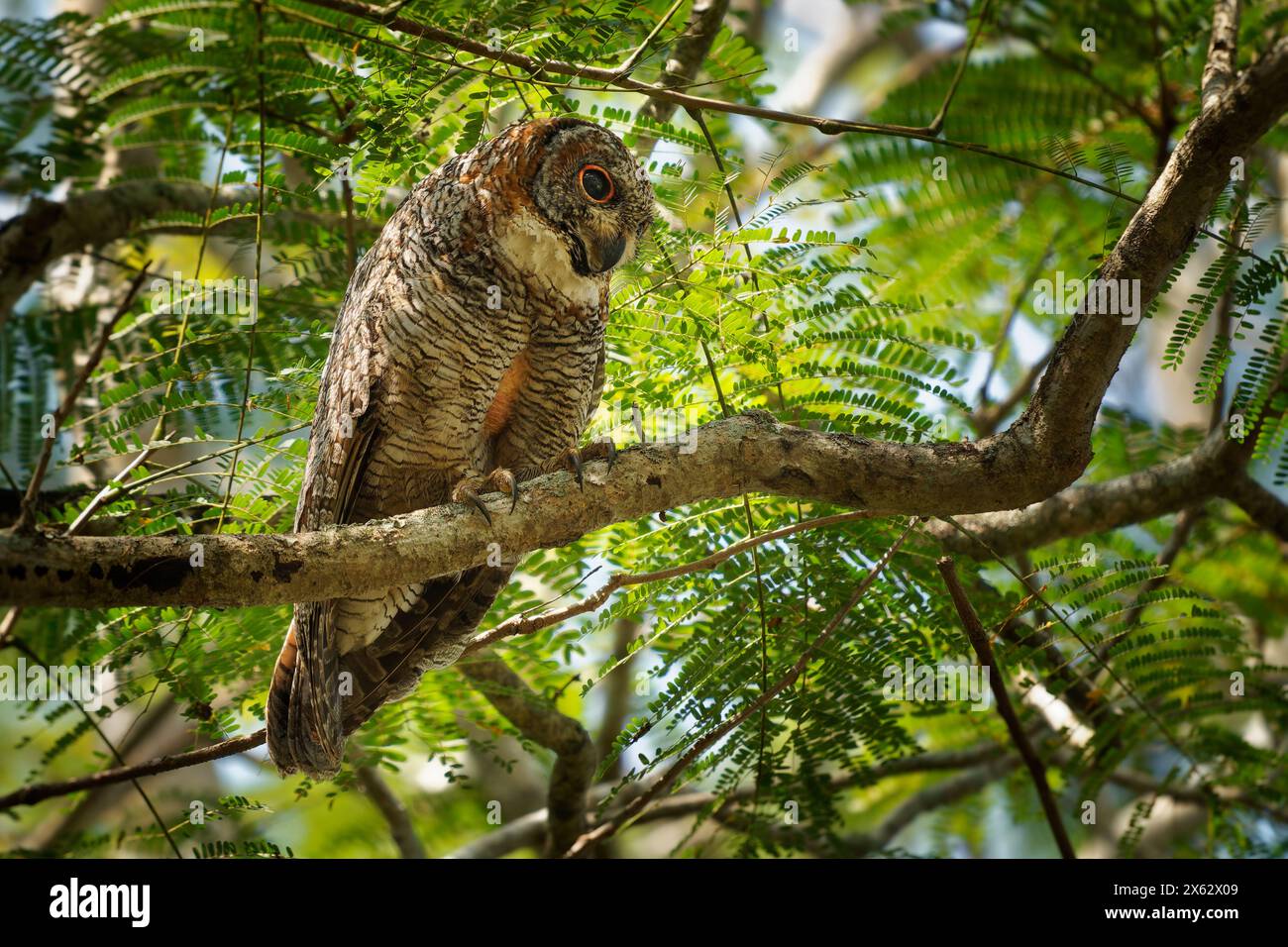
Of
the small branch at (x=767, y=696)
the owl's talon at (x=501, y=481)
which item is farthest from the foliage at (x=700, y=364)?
the owl's talon at (x=501, y=481)

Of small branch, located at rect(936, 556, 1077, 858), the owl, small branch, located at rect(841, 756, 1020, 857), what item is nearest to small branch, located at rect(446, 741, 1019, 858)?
small branch, located at rect(841, 756, 1020, 857)

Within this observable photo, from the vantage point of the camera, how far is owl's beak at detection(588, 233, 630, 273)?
4.37 meters

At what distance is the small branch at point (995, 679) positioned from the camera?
3730mm

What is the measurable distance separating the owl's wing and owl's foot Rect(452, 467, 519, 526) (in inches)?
18.5

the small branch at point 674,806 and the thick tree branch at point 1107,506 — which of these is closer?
the thick tree branch at point 1107,506

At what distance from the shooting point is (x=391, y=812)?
654 centimetres

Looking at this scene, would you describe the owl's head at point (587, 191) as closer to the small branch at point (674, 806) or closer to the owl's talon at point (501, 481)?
the owl's talon at point (501, 481)

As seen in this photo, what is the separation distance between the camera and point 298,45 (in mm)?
4988

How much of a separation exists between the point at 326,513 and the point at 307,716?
2.59ft

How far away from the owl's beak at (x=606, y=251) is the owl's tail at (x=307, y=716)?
67.5 inches

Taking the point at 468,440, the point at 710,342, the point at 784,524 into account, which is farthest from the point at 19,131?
the point at 784,524

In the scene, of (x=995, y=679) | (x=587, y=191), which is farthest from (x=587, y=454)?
(x=995, y=679)

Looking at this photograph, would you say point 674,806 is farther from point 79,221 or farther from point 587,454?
point 79,221

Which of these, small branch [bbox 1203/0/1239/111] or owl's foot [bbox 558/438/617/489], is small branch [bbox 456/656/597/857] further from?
small branch [bbox 1203/0/1239/111]
